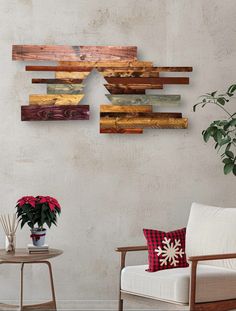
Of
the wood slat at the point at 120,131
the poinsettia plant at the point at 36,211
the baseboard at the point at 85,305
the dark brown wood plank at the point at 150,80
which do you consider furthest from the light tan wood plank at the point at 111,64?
the baseboard at the point at 85,305

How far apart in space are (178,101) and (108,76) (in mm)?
590

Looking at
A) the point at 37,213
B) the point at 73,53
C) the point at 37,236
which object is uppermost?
the point at 73,53

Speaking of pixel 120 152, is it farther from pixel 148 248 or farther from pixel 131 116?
pixel 148 248

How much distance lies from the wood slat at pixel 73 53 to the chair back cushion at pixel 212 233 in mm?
1410

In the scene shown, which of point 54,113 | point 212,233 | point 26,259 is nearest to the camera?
point 26,259

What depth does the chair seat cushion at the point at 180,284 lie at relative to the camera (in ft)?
14.2

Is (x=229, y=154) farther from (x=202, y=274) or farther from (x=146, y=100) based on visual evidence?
(x=202, y=274)

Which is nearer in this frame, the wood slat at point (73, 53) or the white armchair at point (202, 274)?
the white armchair at point (202, 274)

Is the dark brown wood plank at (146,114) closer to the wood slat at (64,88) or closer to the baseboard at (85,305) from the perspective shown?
the wood slat at (64,88)

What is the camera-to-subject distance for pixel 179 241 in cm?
491

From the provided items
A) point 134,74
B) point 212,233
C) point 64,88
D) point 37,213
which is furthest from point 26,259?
point 134,74

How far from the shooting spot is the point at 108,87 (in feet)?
18.2

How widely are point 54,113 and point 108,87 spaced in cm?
47

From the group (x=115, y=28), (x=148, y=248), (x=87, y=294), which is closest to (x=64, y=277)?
(x=87, y=294)
